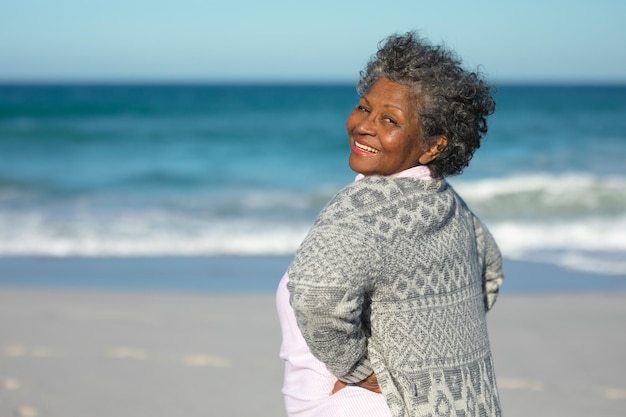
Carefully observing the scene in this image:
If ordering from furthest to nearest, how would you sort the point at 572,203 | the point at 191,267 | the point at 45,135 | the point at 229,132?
the point at 229,132 < the point at 45,135 < the point at 572,203 < the point at 191,267

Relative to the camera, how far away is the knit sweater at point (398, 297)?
1.87m

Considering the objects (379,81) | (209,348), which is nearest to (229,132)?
(209,348)

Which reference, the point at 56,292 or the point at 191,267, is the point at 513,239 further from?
the point at 56,292

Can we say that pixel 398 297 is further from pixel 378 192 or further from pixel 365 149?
pixel 365 149

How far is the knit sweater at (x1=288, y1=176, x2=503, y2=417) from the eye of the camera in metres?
1.87

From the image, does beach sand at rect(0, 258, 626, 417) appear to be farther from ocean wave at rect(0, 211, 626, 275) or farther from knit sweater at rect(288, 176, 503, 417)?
knit sweater at rect(288, 176, 503, 417)

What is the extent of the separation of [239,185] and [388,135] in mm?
13601

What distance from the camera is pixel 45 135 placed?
79.6ft

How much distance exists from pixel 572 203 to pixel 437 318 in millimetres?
10990

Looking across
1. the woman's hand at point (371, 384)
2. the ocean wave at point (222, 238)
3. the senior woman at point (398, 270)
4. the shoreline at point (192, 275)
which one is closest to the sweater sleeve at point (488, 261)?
the senior woman at point (398, 270)

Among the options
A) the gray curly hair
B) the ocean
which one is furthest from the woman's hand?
the ocean

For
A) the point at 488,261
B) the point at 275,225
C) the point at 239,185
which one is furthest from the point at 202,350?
the point at 239,185

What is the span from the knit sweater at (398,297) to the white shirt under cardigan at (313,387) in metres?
0.05

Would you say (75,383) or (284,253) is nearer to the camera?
(75,383)
